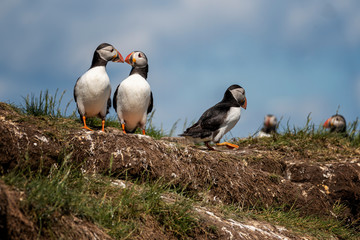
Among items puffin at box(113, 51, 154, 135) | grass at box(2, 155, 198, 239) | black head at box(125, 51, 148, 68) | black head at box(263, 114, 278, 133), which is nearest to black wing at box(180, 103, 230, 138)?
puffin at box(113, 51, 154, 135)

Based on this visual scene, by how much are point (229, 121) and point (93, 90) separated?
2190mm

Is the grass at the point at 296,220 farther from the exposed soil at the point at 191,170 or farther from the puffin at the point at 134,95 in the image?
the puffin at the point at 134,95

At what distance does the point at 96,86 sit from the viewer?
260 inches

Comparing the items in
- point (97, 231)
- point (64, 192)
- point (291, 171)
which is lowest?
point (97, 231)

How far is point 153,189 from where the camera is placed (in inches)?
155

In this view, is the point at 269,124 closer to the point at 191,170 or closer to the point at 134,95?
the point at 134,95

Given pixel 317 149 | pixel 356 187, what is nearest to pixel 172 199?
pixel 356 187

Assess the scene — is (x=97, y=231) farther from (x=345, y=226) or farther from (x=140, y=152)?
(x=345, y=226)

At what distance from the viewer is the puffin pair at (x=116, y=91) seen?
666cm

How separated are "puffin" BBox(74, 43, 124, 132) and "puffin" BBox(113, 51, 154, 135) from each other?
0.61 ft

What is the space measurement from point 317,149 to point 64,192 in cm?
563

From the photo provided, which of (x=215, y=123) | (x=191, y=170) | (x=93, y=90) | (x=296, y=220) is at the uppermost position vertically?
(x=215, y=123)

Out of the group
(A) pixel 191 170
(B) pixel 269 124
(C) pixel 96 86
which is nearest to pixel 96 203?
(A) pixel 191 170

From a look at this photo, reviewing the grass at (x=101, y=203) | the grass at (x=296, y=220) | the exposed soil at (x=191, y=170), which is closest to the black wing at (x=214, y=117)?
the exposed soil at (x=191, y=170)
